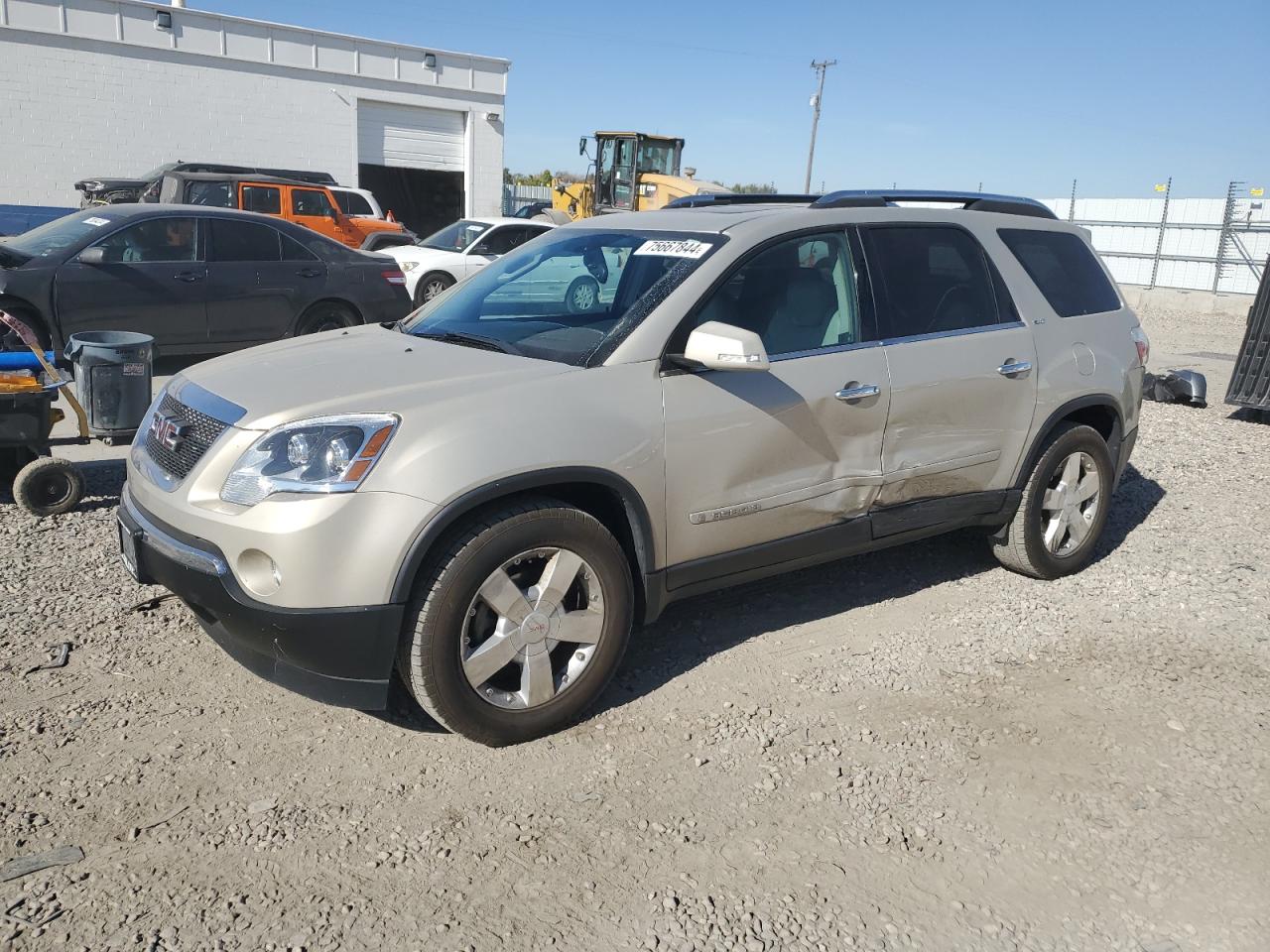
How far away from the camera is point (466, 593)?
3193 mm

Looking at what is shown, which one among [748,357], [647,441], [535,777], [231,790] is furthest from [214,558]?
[748,357]

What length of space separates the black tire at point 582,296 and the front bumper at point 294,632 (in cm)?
157

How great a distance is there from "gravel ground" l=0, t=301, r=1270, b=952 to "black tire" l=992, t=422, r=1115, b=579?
328 millimetres

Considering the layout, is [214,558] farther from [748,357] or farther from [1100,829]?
[1100,829]

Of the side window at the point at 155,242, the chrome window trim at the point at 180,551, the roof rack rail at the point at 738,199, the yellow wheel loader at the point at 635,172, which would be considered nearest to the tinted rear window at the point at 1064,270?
the roof rack rail at the point at 738,199

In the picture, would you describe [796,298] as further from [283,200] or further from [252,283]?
[283,200]

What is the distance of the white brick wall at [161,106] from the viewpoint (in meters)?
23.4

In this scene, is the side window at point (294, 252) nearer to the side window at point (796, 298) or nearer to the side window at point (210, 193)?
the side window at point (796, 298)

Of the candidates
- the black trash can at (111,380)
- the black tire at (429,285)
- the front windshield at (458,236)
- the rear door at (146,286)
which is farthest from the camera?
the front windshield at (458,236)

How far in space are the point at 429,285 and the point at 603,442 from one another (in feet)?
39.6

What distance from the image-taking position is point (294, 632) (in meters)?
3.09

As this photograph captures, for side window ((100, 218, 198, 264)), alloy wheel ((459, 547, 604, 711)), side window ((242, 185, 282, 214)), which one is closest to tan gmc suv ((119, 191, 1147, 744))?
alloy wheel ((459, 547, 604, 711))

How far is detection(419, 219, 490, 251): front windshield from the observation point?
15.7m

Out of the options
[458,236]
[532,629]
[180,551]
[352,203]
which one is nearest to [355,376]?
[180,551]
